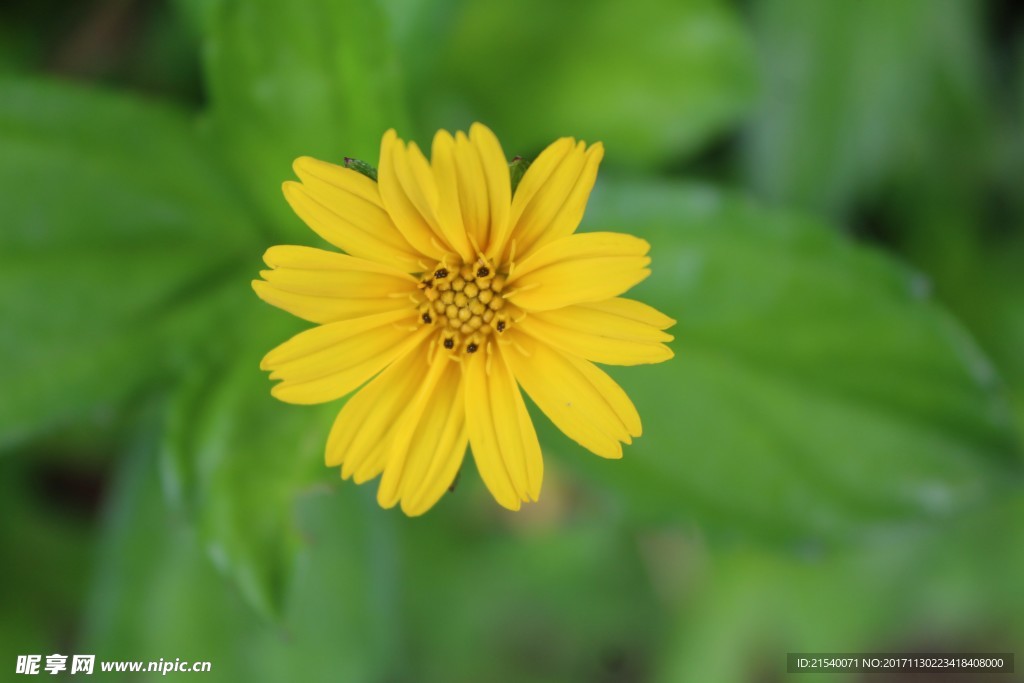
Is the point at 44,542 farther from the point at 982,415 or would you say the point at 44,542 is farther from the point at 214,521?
the point at 982,415

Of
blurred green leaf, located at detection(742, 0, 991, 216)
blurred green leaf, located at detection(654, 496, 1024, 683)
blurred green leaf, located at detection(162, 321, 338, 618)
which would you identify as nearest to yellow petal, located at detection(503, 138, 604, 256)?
A: blurred green leaf, located at detection(162, 321, 338, 618)

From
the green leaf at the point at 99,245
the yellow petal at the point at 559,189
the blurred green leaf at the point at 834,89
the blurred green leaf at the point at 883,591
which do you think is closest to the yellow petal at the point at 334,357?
the yellow petal at the point at 559,189

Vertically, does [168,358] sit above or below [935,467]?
above

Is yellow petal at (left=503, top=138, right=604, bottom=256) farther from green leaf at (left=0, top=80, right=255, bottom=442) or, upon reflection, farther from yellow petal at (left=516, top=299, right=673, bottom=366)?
green leaf at (left=0, top=80, right=255, bottom=442)

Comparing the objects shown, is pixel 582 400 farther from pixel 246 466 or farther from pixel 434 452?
pixel 246 466

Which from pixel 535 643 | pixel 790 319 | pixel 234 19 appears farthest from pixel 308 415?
pixel 535 643
